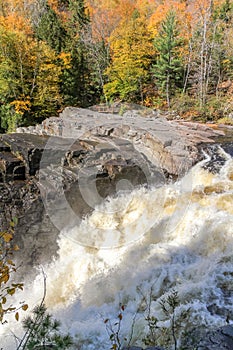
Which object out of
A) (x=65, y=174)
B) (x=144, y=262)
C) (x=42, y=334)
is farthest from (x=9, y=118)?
(x=42, y=334)

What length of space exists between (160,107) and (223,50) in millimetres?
5084

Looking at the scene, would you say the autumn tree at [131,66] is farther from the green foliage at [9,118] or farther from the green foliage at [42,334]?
the green foliage at [42,334]

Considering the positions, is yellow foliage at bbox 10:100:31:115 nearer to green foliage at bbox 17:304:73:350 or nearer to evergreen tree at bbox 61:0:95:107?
evergreen tree at bbox 61:0:95:107

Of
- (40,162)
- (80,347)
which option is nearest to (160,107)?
(40,162)

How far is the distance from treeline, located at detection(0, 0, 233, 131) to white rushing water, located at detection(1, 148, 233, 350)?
9.07 metres

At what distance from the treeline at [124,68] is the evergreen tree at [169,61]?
0.17 feet

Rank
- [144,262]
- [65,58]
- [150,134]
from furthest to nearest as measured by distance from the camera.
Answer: [65,58]
[150,134]
[144,262]

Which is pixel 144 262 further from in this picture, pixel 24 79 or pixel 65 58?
pixel 65 58

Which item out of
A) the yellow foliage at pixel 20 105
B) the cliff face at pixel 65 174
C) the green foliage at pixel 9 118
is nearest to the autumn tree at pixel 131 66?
the yellow foliage at pixel 20 105

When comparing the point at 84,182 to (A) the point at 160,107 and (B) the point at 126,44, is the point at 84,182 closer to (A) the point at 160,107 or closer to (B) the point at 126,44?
(A) the point at 160,107

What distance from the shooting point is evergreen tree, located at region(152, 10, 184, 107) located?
15.9 metres

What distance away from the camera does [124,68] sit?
17.1 m

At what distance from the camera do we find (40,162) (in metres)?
7.24

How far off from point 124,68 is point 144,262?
1470cm
